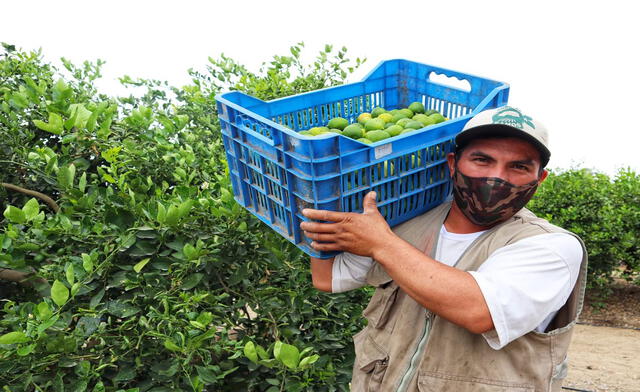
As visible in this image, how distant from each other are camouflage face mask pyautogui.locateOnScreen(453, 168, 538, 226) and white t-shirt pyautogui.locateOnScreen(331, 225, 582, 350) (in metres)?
0.14

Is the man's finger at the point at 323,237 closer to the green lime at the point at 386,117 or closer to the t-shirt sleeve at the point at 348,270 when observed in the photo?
the t-shirt sleeve at the point at 348,270

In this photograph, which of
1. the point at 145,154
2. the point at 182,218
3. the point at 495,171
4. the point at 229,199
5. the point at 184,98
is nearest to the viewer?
the point at 495,171

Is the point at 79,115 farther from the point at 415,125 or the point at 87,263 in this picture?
the point at 415,125

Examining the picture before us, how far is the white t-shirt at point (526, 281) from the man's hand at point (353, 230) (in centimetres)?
32

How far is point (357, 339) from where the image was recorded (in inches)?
87.7

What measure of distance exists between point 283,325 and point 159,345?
1.67ft

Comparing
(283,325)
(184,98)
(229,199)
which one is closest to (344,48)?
(184,98)

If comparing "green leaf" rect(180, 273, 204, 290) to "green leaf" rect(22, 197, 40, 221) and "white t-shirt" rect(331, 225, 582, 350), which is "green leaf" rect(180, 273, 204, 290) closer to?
"green leaf" rect(22, 197, 40, 221)

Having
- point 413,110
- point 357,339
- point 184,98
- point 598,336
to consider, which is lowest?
point 598,336

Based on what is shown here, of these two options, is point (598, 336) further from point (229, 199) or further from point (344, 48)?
point (229, 199)

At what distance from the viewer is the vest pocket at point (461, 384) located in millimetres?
1767

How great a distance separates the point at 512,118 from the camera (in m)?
1.79

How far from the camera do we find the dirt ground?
14.5 feet

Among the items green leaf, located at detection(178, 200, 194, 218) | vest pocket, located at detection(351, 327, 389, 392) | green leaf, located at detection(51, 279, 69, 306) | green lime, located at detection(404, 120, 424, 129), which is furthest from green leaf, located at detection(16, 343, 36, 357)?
green lime, located at detection(404, 120, 424, 129)
